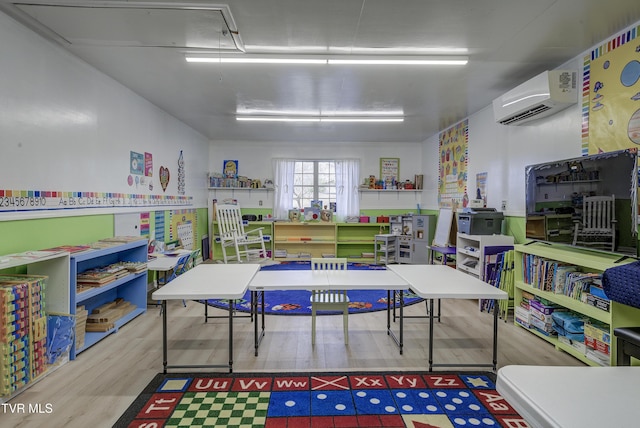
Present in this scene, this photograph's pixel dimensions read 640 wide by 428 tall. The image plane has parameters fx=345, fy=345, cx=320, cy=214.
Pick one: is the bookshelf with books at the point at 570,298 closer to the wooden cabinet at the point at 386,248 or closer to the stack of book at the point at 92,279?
the wooden cabinet at the point at 386,248

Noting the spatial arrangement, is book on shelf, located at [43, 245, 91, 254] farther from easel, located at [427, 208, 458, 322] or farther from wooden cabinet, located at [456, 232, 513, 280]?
easel, located at [427, 208, 458, 322]

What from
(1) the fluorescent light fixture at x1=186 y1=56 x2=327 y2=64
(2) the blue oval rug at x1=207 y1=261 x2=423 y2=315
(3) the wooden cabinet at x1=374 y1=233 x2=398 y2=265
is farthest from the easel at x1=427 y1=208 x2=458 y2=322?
(1) the fluorescent light fixture at x1=186 y1=56 x2=327 y2=64

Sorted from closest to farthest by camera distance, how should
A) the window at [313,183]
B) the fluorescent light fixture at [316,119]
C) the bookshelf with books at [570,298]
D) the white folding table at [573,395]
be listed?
the white folding table at [573,395] < the bookshelf with books at [570,298] < the fluorescent light fixture at [316,119] < the window at [313,183]

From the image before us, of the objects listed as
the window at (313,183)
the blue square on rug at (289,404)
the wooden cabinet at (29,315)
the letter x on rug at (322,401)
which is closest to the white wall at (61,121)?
the wooden cabinet at (29,315)

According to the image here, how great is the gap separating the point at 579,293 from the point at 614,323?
1.44ft

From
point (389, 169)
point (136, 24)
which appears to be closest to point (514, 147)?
point (389, 169)

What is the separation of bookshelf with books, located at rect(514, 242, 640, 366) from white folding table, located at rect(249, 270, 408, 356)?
4.57ft

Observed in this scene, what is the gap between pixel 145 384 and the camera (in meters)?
2.43

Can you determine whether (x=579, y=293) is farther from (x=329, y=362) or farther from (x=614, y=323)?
(x=329, y=362)

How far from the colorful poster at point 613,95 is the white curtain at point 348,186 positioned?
477 cm

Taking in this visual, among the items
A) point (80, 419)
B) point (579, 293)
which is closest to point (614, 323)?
point (579, 293)

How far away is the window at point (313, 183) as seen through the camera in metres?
7.77

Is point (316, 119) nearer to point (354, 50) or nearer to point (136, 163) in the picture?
point (354, 50)

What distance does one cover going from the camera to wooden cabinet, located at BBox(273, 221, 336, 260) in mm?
7340
